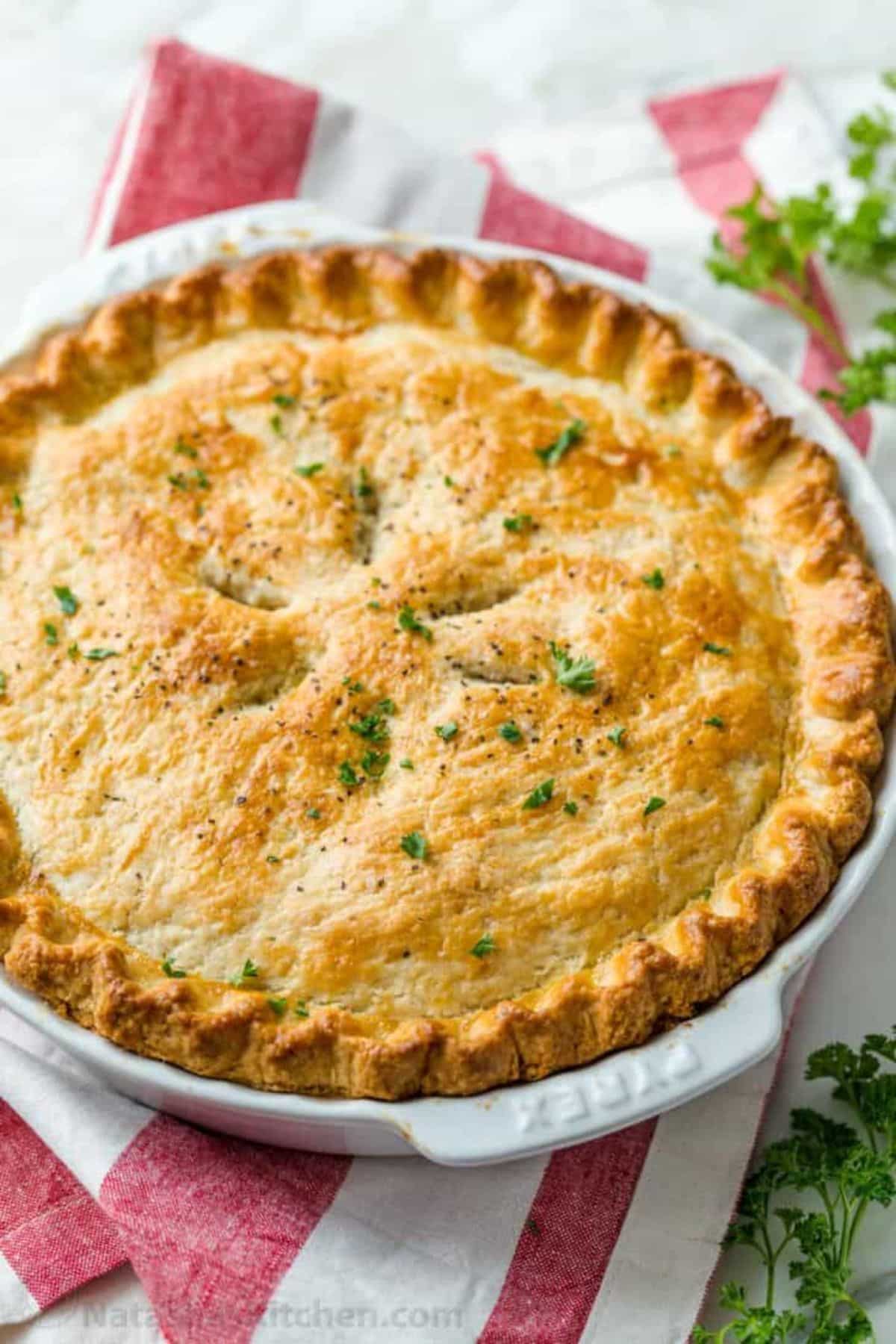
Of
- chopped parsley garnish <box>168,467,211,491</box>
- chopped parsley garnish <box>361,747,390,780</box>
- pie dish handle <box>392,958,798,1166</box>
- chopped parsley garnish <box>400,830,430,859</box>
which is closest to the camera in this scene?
pie dish handle <box>392,958,798,1166</box>

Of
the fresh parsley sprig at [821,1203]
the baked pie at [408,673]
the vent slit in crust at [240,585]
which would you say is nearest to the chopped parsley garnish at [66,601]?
the baked pie at [408,673]

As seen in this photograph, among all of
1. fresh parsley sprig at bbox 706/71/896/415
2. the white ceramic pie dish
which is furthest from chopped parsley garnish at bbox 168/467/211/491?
fresh parsley sprig at bbox 706/71/896/415

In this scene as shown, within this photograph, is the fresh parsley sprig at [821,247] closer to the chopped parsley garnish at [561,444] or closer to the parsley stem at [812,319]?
the parsley stem at [812,319]

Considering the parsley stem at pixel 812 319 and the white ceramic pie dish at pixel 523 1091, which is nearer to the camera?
the white ceramic pie dish at pixel 523 1091

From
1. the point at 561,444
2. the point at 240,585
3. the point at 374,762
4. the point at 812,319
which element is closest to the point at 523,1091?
the point at 374,762

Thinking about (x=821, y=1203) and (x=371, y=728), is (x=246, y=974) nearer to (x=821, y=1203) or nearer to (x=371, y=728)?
(x=371, y=728)

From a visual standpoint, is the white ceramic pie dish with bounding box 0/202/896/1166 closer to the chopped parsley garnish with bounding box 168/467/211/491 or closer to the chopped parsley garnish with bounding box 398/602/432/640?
the chopped parsley garnish with bounding box 398/602/432/640
